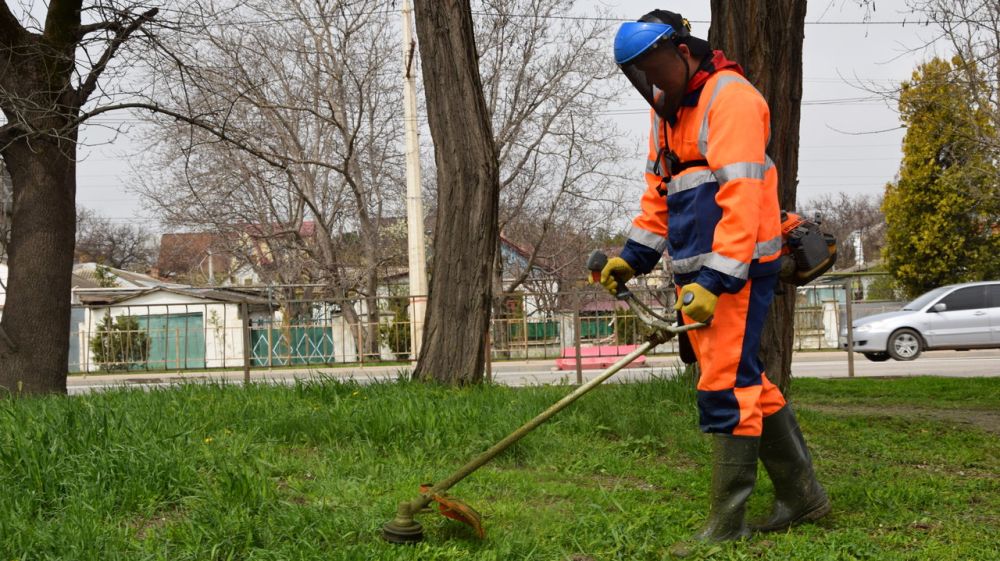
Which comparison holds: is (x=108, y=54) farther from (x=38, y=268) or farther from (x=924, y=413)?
(x=924, y=413)

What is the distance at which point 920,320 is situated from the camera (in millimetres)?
17172

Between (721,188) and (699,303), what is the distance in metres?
0.44

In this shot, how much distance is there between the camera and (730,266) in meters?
3.13

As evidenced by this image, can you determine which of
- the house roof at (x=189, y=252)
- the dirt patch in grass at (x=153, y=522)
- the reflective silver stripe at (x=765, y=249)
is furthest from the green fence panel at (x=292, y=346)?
the house roof at (x=189, y=252)

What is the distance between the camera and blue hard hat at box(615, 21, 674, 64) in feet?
11.0

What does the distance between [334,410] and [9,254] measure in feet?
14.2

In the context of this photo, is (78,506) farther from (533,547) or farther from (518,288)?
(518,288)

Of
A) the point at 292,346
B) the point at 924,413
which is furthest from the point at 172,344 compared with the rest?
the point at 924,413

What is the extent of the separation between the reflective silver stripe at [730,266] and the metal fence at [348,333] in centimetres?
1006

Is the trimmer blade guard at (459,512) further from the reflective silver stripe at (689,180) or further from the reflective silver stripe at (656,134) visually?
the reflective silver stripe at (656,134)

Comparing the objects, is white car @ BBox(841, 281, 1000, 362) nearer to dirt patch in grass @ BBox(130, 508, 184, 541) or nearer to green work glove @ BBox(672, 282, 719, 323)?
green work glove @ BBox(672, 282, 719, 323)

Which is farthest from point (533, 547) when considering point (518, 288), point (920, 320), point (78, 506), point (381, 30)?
point (518, 288)

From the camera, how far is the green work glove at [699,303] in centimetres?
312

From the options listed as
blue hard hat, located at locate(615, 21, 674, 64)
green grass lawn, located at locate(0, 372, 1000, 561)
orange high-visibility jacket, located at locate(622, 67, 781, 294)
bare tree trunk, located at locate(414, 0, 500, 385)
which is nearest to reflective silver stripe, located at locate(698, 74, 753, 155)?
orange high-visibility jacket, located at locate(622, 67, 781, 294)
